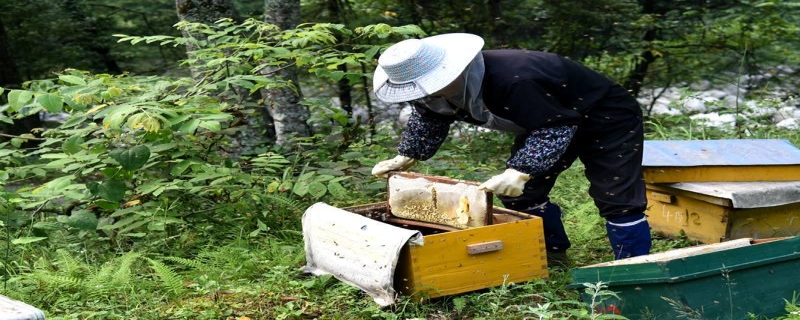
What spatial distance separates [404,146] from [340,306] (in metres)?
0.91

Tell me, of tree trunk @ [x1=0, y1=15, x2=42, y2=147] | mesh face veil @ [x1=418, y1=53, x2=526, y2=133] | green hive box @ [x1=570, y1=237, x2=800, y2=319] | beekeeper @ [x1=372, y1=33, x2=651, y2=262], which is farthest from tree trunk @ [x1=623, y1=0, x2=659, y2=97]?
tree trunk @ [x1=0, y1=15, x2=42, y2=147]

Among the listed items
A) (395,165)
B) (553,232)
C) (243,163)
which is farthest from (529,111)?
(243,163)

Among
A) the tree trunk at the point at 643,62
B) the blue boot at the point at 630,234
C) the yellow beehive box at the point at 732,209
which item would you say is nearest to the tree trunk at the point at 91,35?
the tree trunk at the point at 643,62

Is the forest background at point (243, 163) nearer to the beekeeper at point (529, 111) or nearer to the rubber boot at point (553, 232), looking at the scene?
the rubber boot at point (553, 232)

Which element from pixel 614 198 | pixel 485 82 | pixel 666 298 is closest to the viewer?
pixel 666 298

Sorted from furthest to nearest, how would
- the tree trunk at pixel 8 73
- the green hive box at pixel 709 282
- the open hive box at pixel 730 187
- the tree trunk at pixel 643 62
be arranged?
the tree trunk at pixel 8 73 → the tree trunk at pixel 643 62 → the open hive box at pixel 730 187 → the green hive box at pixel 709 282

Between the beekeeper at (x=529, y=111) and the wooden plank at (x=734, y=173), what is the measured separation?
2.31 feet

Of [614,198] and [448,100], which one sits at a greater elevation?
[448,100]

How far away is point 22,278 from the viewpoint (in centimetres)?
394

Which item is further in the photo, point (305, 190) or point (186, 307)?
point (305, 190)

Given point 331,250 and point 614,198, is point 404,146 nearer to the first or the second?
point 331,250

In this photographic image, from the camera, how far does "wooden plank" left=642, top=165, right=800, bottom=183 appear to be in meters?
4.29

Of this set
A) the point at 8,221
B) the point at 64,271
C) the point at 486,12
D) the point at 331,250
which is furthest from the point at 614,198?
the point at 486,12

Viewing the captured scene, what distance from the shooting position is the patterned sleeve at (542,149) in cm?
338
